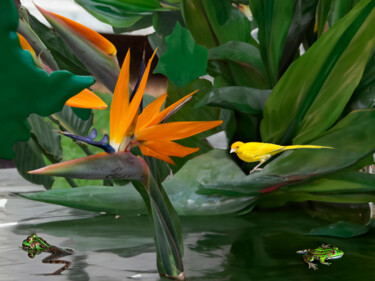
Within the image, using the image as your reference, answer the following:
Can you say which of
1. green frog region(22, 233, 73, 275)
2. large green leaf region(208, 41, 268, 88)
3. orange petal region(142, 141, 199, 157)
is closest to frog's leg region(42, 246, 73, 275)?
A: green frog region(22, 233, 73, 275)

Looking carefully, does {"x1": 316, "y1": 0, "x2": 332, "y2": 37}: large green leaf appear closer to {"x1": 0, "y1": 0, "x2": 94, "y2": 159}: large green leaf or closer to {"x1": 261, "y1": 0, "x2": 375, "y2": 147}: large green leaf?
{"x1": 261, "y1": 0, "x2": 375, "y2": 147}: large green leaf

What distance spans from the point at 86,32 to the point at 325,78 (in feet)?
0.71

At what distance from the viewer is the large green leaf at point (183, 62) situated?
361 millimetres

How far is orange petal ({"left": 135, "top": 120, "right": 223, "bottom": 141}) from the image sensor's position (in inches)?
8.9

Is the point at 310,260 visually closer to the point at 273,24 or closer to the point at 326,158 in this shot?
the point at 326,158

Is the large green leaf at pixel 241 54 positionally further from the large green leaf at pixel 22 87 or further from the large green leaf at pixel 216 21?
the large green leaf at pixel 22 87

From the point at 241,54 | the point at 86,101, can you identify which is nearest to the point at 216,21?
the point at 241,54

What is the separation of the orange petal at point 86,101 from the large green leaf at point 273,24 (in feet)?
0.77

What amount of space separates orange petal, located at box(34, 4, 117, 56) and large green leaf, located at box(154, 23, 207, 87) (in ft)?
0.34

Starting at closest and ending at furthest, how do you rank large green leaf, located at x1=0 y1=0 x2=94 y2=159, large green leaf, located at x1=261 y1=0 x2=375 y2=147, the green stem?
large green leaf, located at x1=0 y1=0 x2=94 y2=159
large green leaf, located at x1=261 y1=0 x2=375 y2=147
the green stem

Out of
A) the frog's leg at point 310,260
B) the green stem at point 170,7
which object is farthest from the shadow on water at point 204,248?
the green stem at point 170,7

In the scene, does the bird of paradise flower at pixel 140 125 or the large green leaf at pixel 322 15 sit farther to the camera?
the large green leaf at pixel 322 15

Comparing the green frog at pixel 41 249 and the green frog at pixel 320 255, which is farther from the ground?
the green frog at pixel 41 249

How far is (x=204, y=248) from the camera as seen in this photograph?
0.35 meters
